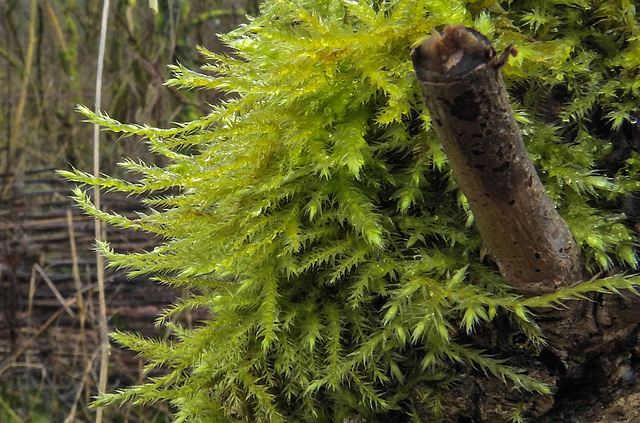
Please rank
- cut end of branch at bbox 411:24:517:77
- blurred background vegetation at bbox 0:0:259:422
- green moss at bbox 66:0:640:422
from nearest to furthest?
cut end of branch at bbox 411:24:517:77 → green moss at bbox 66:0:640:422 → blurred background vegetation at bbox 0:0:259:422

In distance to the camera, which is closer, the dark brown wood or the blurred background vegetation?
the dark brown wood

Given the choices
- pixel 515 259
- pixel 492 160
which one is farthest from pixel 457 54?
pixel 515 259

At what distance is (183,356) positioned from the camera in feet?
2.29

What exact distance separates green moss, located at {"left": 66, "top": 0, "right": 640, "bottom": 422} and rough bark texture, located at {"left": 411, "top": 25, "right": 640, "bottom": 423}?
3cm

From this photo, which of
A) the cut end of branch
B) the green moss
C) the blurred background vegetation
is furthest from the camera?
the blurred background vegetation

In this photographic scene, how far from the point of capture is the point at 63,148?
10.9ft

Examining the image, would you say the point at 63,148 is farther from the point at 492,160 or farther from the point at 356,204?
the point at 492,160

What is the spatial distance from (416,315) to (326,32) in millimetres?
398

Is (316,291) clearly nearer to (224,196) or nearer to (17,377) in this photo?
(224,196)

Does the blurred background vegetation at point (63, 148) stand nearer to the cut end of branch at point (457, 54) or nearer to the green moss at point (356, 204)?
the green moss at point (356, 204)

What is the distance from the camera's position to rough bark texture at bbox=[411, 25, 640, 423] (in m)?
0.40

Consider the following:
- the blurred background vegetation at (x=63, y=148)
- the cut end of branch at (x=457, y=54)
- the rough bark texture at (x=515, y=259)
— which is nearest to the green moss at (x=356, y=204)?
the rough bark texture at (x=515, y=259)

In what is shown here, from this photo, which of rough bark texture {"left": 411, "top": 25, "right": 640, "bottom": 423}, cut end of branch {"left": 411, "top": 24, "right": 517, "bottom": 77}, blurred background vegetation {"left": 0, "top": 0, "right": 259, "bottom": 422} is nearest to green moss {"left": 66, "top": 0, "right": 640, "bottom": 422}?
rough bark texture {"left": 411, "top": 25, "right": 640, "bottom": 423}

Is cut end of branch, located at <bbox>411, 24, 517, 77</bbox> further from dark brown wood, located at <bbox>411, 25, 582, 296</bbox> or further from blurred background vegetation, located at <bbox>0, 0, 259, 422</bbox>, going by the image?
blurred background vegetation, located at <bbox>0, 0, 259, 422</bbox>
